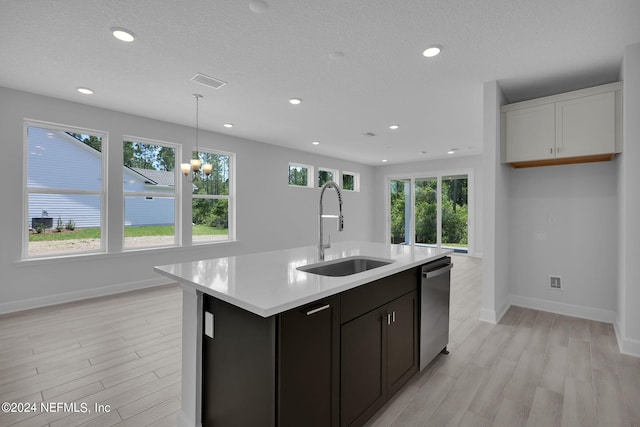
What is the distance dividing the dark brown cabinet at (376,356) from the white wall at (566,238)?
8.02ft

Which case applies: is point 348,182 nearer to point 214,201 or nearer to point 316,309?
point 214,201

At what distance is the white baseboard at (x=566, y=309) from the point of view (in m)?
3.26

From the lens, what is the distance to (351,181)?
355 inches

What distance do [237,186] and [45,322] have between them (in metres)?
3.39

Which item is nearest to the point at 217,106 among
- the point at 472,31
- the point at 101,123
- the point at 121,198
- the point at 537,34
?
the point at 101,123

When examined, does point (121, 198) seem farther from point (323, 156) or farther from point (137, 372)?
point (323, 156)

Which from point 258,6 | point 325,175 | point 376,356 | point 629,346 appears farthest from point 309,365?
point 325,175

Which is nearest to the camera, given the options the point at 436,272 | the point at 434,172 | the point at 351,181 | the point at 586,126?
the point at 436,272

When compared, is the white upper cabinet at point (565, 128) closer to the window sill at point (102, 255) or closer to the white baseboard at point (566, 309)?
the white baseboard at point (566, 309)

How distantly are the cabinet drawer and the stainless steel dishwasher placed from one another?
134 mm

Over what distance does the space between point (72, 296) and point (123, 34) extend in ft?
11.1

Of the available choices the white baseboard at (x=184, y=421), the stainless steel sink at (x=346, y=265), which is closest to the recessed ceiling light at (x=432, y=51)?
the stainless steel sink at (x=346, y=265)

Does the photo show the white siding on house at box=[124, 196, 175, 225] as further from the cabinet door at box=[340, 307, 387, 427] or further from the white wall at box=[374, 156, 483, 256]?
the white wall at box=[374, 156, 483, 256]

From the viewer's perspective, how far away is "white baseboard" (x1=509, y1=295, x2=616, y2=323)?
326cm
